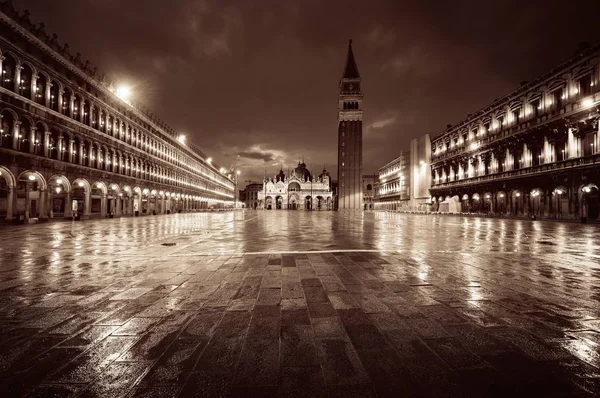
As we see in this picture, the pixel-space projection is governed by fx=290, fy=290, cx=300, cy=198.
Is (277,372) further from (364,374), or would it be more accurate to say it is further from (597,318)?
(597,318)

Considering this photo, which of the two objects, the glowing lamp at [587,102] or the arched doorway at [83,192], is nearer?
the glowing lamp at [587,102]

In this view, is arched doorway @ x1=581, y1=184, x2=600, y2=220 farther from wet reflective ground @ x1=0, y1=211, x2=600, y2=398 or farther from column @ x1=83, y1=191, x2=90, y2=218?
column @ x1=83, y1=191, x2=90, y2=218

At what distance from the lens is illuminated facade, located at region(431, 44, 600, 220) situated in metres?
25.7

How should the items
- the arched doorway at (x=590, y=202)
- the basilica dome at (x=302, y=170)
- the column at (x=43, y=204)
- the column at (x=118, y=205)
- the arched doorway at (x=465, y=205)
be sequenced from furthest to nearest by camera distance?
the basilica dome at (x=302, y=170)
the arched doorway at (x=465, y=205)
the column at (x=118, y=205)
the arched doorway at (x=590, y=202)
the column at (x=43, y=204)

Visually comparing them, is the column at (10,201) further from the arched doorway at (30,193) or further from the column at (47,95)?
the column at (47,95)

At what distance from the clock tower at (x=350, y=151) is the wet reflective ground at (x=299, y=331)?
86726 mm

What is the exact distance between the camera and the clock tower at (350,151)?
92.1m

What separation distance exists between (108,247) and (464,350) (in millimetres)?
9756

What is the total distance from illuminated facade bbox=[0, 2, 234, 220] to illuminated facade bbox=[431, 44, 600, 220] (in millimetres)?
44086

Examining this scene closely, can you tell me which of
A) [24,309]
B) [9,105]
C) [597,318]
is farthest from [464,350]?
[9,105]

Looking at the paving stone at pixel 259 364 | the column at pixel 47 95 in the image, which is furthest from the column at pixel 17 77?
the paving stone at pixel 259 364

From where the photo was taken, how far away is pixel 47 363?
7.88 feet

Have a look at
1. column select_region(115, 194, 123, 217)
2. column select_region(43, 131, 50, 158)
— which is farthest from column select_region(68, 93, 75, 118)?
column select_region(115, 194, 123, 217)

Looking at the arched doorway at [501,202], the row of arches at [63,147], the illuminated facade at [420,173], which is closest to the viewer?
the row of arches at [63,147]
